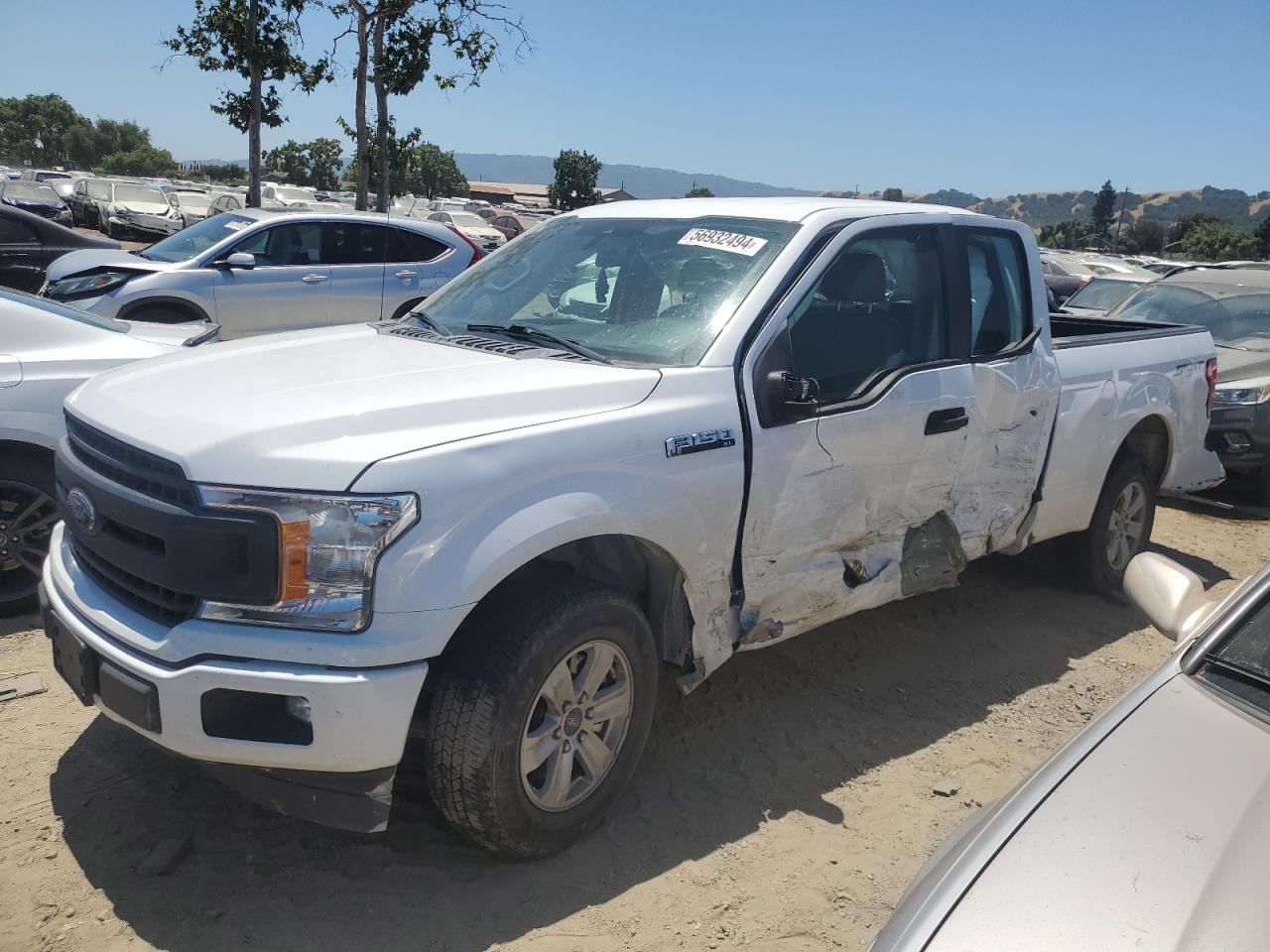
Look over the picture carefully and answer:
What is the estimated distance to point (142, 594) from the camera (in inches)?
108

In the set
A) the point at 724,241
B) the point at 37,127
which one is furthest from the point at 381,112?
the point at 37,127

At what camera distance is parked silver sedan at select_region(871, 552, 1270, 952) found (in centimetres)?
163

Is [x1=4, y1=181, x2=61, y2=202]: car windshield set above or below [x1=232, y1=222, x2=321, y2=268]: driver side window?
above

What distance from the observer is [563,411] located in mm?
2980

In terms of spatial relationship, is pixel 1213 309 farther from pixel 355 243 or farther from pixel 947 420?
pixel 355 243

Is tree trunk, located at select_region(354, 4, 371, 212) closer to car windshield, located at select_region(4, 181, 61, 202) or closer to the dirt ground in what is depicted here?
car windshield, located at select_region(4, 181, 61, 202)

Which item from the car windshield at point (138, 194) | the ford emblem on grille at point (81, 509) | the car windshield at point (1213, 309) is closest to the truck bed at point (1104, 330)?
the car windshield at point (1213, 309)

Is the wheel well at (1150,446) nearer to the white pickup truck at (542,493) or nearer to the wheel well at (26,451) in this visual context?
the white pickup truck at (542,493)

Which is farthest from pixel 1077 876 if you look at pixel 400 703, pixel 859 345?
pixel 859 345

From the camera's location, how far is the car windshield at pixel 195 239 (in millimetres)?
9867

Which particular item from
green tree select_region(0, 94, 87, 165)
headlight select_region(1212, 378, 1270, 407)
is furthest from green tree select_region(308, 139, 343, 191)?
headlight select_region(1212, 378, 1270, 407)

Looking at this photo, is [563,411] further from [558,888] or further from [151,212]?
[151,212]

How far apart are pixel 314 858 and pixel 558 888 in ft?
2.47

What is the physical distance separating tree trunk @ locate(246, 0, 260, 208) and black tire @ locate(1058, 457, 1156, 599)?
18631 mm
